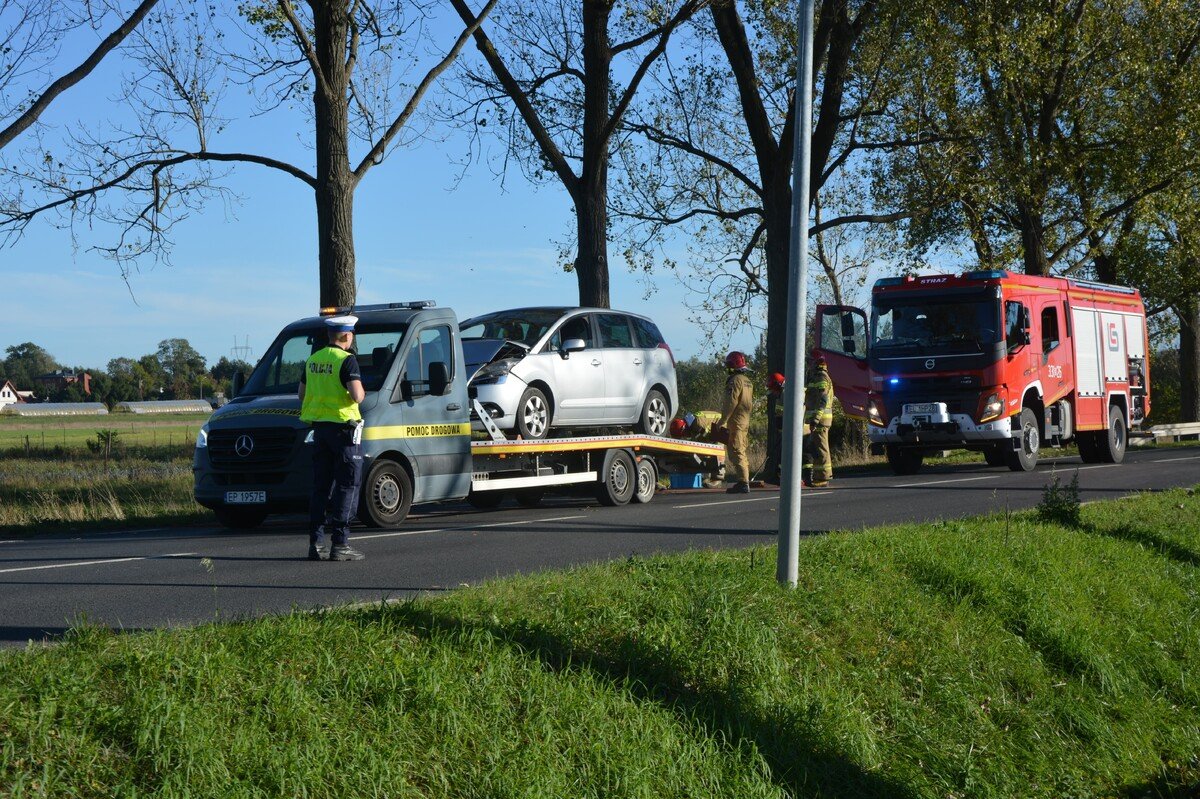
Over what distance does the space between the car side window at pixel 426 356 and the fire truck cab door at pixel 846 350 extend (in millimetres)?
8645

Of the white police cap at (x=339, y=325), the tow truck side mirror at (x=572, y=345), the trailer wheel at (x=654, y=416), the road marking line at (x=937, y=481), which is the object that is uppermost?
the tow truck side mirror at (x=572, y=345)

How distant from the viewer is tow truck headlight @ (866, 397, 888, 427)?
22.5 metres

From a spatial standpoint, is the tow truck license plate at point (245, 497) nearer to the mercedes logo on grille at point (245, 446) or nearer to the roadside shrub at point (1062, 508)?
the mercedes logo on grille at point (245, 446)

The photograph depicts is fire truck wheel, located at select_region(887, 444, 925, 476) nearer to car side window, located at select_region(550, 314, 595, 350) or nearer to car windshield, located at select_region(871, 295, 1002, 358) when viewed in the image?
car windshield, located at select_region(871, 295, 1002, 358)

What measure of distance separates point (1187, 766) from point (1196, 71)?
91.1ft

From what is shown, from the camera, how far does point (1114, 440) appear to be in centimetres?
2592

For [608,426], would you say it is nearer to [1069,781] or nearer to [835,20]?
[835,20]

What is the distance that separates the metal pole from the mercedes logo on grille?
7.48 m

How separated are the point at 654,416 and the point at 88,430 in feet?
178

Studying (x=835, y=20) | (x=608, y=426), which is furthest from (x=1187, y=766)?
(x=835, y=20)

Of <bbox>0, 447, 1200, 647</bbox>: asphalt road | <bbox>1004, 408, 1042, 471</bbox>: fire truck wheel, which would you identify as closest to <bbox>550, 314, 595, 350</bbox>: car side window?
<bbox>0, 447, 1200, 647</bbox>: asphalt road

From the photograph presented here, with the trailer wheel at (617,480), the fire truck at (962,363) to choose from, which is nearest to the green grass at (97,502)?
the trailer wheel at (617,480)

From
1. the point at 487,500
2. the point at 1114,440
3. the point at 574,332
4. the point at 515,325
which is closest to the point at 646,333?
the point at 574,332

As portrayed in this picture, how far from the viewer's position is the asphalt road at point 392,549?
26.2 ft
